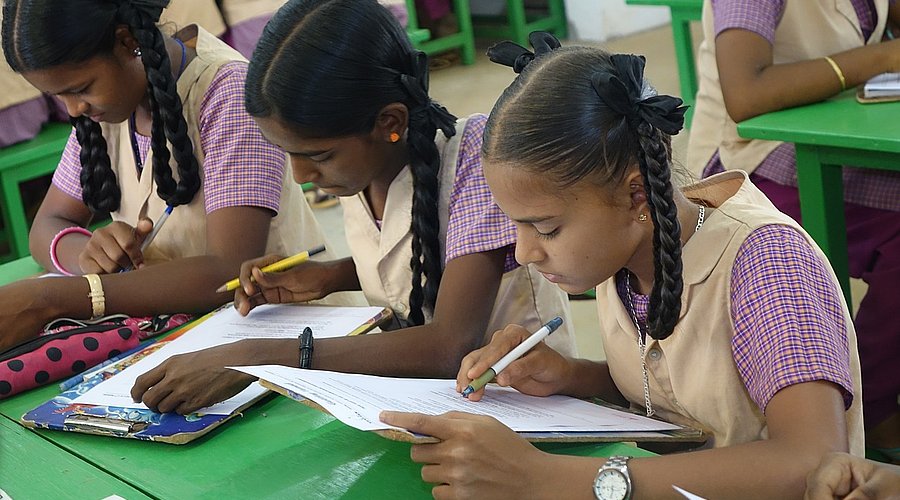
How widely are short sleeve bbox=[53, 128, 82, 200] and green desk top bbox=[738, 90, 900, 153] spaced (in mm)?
1338

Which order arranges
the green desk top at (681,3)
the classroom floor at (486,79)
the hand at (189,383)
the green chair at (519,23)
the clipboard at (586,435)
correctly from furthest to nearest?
the green chair at (519,23) → the classroom floor at (486,79) → the green desk top at (681,3) → the hand at (189,383) → the clipboard at (586,435)

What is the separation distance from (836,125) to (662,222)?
3.43 feet

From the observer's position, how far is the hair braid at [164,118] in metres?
1.82

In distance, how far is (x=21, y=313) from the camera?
1713 mm

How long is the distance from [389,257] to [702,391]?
0.62 metres

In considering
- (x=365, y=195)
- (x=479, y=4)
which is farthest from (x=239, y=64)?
(x=479, y=4)

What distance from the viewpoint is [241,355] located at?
4.72 ft

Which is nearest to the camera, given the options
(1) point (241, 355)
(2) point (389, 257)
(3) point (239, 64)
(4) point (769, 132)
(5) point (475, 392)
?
(5) point (475, 392)

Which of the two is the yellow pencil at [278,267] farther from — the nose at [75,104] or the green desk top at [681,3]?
the green desk top at [681,3]

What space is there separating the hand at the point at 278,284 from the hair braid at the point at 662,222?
68 centimetres

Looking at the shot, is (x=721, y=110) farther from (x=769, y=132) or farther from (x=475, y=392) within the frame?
(x=475, y=392)

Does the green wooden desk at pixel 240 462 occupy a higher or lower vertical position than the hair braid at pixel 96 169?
lower

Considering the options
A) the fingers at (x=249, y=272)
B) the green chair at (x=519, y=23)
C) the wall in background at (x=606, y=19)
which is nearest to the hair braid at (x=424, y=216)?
the fingers at (x=249, y=272)

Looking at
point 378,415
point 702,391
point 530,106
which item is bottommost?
point 702,391
